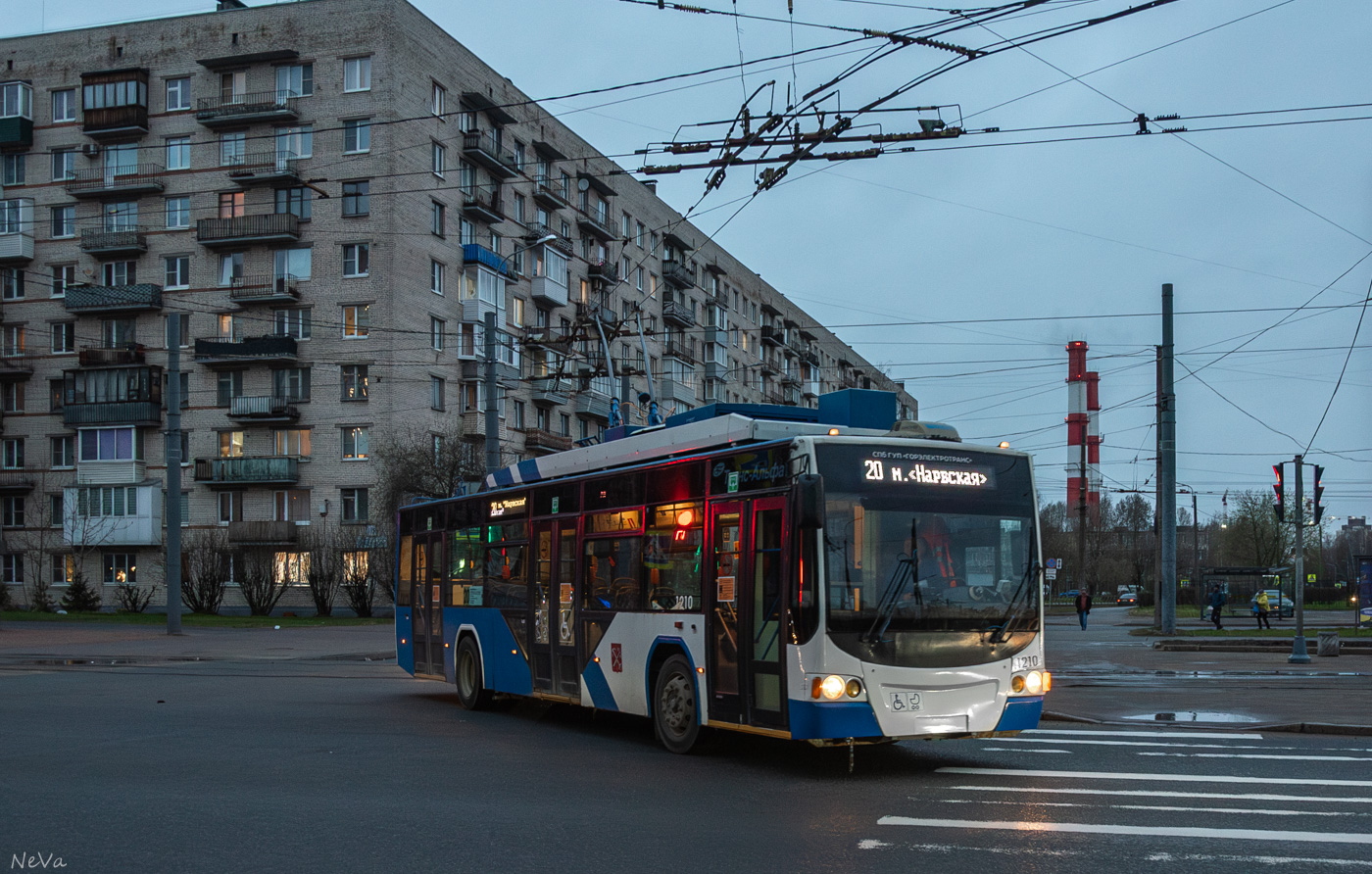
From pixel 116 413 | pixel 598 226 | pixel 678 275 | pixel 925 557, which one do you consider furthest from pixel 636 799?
pixel 678 275

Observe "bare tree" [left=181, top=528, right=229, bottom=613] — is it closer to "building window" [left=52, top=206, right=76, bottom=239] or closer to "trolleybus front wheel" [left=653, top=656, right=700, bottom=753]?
"building window" [left=52, top=206, right=76, bottom=239]

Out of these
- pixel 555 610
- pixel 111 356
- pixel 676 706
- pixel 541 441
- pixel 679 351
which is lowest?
pixel 676 706

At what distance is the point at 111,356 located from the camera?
56500 mm

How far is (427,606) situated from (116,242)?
44.3 meters

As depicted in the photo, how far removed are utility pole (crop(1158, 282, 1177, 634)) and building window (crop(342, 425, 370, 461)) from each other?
3138 cm

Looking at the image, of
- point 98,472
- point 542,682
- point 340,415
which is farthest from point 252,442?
point 542,682

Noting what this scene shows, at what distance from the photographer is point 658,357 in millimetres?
71062

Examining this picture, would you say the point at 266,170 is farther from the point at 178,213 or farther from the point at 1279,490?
the point at 1279,490

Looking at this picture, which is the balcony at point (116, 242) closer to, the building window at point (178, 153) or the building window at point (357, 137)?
the building window at point (178, 153)

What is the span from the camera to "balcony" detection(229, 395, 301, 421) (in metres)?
53.0

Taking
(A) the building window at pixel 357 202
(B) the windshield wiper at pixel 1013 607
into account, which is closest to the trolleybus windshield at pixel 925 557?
(B) the windshield wiper at pixel 1013 607

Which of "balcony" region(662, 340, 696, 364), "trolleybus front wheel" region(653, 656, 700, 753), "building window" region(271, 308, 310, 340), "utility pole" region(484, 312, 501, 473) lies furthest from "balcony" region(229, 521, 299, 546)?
"trolleybus front wheel" region(653, 656, 700, 753)

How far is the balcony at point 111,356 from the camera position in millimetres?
56156

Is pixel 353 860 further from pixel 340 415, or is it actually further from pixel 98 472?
pixel 98 472
